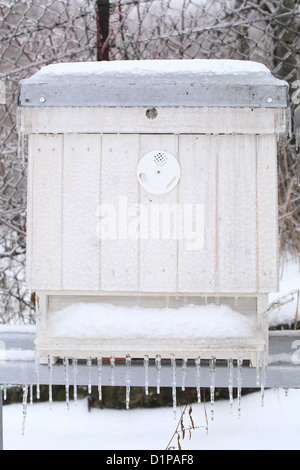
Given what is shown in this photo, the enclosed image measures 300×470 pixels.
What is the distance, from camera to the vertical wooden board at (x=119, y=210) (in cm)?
126

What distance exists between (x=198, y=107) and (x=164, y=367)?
26.5 inches

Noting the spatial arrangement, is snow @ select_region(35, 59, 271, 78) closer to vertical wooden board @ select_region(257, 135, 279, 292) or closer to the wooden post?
vertical wooden board @ select_region(257, 135, 279, 292)

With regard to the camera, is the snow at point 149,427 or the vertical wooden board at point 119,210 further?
the snow at point 149,427

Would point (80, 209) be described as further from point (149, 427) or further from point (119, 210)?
point (149, 427)

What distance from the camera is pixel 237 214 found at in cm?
127

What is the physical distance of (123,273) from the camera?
4.19ft

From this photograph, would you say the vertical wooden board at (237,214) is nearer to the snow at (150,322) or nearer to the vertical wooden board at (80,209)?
the snow at (150,322)

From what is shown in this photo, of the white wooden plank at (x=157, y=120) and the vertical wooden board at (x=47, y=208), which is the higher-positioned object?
the white wooden plank at (x=157, y=120)

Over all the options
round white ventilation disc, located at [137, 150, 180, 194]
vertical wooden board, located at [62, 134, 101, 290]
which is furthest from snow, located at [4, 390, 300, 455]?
round white ventilation disc, located at [137, 150, 180, 194]

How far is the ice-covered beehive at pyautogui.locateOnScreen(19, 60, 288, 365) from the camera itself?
49.4 inches

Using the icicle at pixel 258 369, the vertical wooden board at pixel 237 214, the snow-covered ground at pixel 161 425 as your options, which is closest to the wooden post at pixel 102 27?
the vertical wooden board at pixel 237 214

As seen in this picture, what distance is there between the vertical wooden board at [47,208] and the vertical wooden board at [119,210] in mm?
113
